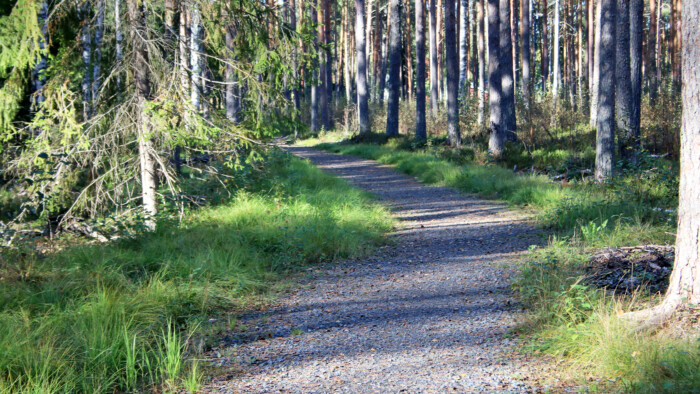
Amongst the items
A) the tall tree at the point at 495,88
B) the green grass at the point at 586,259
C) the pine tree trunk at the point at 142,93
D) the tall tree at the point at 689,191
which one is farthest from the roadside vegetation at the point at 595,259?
the pine tree trunk at the point at 142,93

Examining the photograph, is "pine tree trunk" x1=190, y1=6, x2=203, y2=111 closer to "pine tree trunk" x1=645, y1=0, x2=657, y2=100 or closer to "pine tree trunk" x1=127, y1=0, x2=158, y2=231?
"pine tree trunk" x1=127, y1=0, x2=158, y2=231

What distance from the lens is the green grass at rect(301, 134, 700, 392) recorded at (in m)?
3.08

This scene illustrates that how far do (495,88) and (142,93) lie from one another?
10.6 metres

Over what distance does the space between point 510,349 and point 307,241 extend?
3540 millimetres

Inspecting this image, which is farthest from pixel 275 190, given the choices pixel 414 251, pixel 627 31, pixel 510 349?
pixel 627 31

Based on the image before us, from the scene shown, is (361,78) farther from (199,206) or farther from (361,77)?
(199,206)

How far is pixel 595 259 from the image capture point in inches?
207

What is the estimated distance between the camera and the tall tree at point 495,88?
569 inches

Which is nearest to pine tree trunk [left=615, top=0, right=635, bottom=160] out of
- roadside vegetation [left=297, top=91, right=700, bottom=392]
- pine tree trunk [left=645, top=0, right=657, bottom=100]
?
roadside vegetation [left=297, top=91, right=700, bottom=392]

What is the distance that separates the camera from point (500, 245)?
7.04 meters

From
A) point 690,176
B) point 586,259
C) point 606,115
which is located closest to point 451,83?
point 606,115

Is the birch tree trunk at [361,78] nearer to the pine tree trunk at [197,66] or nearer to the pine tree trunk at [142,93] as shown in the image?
the pine tree trunk at [197,66]

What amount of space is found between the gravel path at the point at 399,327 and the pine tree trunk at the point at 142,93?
2777 millimetres

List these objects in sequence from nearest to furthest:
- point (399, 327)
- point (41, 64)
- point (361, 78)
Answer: point (399, 327) < point (41, 64) < point (361, 78)
